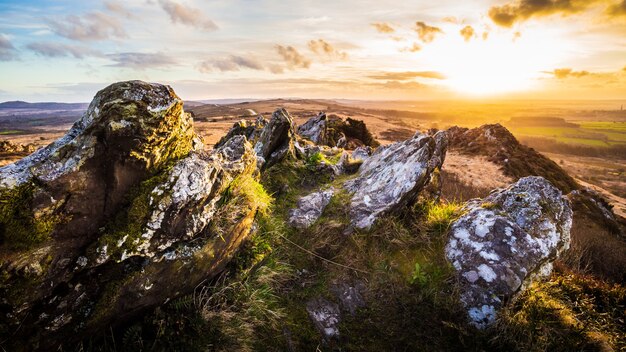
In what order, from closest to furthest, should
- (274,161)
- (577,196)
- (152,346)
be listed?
(152,346) < (274,161) < (577,196)

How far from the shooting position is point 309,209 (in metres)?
7.75

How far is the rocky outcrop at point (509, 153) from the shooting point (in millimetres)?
27422

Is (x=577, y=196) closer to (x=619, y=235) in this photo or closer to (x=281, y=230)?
(x=619, y=235)

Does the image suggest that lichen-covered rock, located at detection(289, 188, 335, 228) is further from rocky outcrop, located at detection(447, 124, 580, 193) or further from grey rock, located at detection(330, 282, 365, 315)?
rocky outcrop, located at detection(447, 124, 580, 193)

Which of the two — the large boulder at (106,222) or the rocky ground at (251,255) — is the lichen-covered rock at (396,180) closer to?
the rocky ground at (251,255)

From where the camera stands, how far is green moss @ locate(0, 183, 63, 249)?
3498 millimetres

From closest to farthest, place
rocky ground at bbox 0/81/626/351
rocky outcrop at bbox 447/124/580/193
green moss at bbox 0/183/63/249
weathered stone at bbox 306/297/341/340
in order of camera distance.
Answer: green moss at bbox 0/183/63/249, rocky ground at bbox 0/81/626/351, weathered stone at bbox 306/297/341/340, rocky outcrop at bbox 447/124/580/193

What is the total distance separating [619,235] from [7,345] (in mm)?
23456

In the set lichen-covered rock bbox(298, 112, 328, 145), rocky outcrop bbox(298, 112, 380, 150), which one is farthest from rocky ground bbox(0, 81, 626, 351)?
rocky outcrop bbox(298, 112, 380, 150)

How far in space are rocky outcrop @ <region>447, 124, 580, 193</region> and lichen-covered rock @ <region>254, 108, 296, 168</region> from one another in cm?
2507

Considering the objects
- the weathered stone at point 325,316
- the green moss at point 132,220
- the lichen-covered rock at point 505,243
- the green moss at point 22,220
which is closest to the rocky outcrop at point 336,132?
the lichen-covered rock at point 505,243

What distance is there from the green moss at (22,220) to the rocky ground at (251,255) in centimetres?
1

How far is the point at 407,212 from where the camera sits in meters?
7.40

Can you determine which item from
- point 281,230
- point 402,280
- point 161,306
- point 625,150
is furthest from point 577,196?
point 625,150
